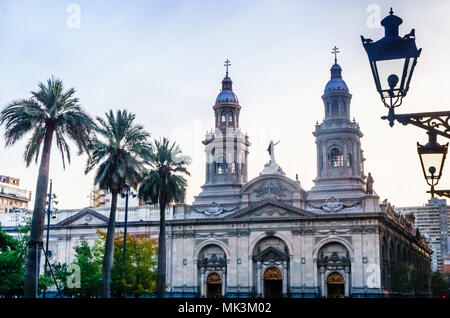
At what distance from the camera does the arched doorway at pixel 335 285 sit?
246 feet

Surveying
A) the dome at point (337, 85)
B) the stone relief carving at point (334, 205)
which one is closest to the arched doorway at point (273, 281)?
the stone relief carving at point (334, 205)

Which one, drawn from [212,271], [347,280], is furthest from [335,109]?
[212,271]

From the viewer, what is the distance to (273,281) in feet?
257

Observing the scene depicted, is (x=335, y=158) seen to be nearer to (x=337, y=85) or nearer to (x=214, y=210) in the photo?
(x=337, y=85)

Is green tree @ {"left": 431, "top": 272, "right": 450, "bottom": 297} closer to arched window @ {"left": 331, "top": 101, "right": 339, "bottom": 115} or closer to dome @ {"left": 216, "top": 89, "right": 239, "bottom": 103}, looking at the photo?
arched window @ {"left": 331, "top": 101, "right": 339, "bottom": 115}

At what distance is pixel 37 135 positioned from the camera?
127 feet

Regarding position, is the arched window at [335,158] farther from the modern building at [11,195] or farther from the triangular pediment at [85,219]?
the modern building at [11,195]

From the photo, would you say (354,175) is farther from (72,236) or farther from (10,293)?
(10,293)

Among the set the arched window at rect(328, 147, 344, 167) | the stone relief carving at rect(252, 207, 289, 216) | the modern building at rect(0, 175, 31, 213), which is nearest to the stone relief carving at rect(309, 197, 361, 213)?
the stone relief carving at rect(252, 207, 289, 216)

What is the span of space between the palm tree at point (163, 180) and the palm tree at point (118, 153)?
3838mm

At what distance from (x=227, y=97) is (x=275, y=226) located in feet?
64.1

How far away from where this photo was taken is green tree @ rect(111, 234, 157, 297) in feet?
197
